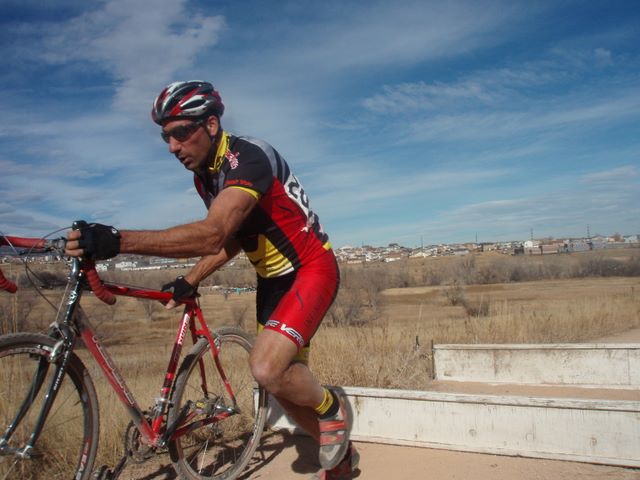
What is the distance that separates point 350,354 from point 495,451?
304 centimetres

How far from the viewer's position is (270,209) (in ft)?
10.8

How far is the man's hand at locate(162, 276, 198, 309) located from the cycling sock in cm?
111

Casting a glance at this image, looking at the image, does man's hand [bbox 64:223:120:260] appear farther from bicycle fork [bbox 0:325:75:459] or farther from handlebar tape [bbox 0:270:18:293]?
bicycle fork [bbox 0:325:75:459]

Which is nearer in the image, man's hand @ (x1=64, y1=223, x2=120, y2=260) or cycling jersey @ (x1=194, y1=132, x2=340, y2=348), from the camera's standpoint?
man's hand @ (x1=64, y1=223, x2=120, y2=260)

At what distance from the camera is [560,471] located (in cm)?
349

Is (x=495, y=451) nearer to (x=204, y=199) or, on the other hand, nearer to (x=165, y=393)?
(x=165, y=393)

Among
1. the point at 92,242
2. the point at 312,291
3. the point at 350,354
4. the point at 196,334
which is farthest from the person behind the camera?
the point at 350,354

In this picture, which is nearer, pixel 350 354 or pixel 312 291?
pixel 312 291

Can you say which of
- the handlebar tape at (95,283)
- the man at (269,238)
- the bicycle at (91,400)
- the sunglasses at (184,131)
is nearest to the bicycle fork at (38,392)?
the bicycle at (91,400)

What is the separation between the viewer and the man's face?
3.20 m

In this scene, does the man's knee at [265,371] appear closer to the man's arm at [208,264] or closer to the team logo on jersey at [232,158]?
the man's arm at [208,264]

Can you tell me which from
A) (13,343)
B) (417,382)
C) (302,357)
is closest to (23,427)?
(13,343)

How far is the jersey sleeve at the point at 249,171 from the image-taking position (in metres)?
2.97

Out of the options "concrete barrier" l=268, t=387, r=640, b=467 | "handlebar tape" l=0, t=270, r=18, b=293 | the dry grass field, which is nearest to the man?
"concrete barrier" l=268, t=387, r=640, b=467
